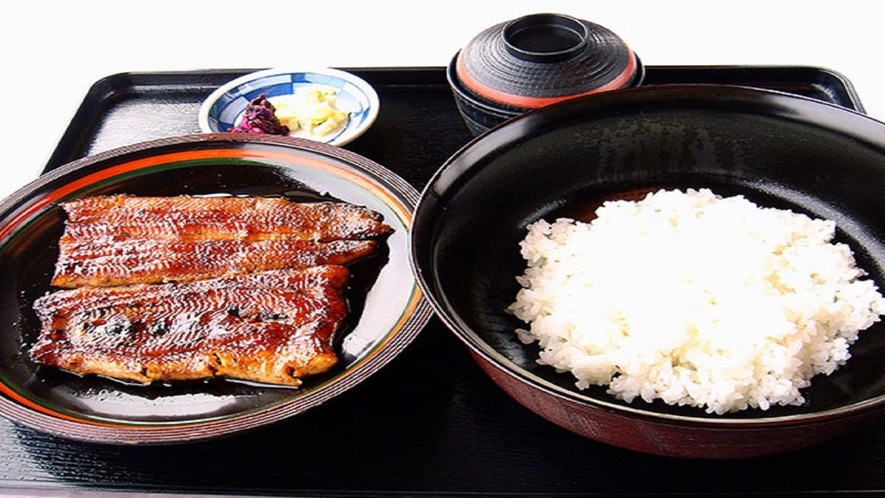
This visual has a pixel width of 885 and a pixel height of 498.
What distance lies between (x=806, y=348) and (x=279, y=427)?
114 cm

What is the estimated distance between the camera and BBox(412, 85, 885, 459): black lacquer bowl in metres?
1.64

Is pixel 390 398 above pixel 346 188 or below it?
below

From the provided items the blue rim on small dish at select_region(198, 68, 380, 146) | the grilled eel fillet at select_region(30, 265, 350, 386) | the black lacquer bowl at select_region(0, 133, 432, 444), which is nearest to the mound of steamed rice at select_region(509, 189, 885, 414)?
the black lacquer bowl at select_region(0, 133, 432, 444)

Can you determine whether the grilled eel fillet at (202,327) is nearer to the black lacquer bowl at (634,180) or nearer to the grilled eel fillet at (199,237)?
the grilled eel fillet at (199,237)

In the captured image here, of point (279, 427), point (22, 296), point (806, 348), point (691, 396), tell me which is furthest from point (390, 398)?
point (22, 296)

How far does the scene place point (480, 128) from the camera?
94.1 inches

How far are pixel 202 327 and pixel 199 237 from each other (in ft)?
1.25

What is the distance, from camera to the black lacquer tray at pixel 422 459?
1.58 metres

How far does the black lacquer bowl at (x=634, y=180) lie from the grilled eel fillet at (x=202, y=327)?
34 centimetres

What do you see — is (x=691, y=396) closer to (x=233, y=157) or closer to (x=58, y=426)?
(x=58, y=426)

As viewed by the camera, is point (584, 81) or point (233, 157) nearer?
point (584, 81)

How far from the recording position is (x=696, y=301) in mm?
1671

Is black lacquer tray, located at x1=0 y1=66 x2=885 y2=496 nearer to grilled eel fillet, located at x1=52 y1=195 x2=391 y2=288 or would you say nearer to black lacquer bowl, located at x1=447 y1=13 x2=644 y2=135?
grilled eel fillet, located at x1=52 y1=195 x2=391 y2=288

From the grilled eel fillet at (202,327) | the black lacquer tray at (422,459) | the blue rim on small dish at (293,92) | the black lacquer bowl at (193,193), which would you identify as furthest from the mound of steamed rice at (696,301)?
the blue rim on small dish at (293,92)
